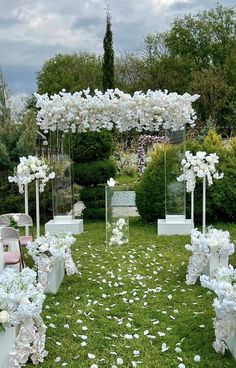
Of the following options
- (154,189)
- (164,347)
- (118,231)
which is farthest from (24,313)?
(154,189)

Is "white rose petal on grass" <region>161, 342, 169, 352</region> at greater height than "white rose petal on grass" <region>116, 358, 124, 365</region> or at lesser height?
greater

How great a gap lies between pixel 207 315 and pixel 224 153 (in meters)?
5.22

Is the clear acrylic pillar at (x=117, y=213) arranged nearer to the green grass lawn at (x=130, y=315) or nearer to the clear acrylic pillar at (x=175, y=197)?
the green grass lawn at (x=130, y=315)

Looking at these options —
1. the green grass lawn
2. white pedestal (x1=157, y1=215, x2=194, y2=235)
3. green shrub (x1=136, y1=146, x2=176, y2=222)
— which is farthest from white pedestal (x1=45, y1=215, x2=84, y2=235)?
the green grass lawn

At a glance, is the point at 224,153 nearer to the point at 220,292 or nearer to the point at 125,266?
the point at 125,266

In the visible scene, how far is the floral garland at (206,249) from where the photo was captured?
5559mm

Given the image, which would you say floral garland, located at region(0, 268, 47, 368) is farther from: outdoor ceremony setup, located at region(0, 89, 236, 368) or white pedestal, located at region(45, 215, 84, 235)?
white pedestal, located at region(45, 215, 84, 235)

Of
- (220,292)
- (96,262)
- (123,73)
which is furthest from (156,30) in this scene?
(220,292)

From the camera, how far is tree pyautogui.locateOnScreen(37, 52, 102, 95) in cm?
3684

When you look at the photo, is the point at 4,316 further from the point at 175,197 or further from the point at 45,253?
the point at 175,197

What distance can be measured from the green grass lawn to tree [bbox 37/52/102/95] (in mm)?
29992

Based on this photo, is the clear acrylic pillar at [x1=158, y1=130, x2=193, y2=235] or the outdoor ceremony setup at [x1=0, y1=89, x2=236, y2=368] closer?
the outdoor ceremony setup at [x1=0, y1=89, x2=236, y2=368]

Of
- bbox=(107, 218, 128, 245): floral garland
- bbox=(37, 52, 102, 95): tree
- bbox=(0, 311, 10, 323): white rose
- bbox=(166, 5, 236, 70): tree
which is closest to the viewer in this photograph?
bbox=(0, 311, 10, 323): white rose

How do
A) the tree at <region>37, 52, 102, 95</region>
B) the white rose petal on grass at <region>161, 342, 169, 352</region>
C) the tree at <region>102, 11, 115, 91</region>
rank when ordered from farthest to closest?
1. the tree at <region>37, 52, 102, 95</region>
2. the tree at <region>102, 11, 115, 91</region>
3. the white rose petal on grass at <region>161, 342, 169, 352</region>
